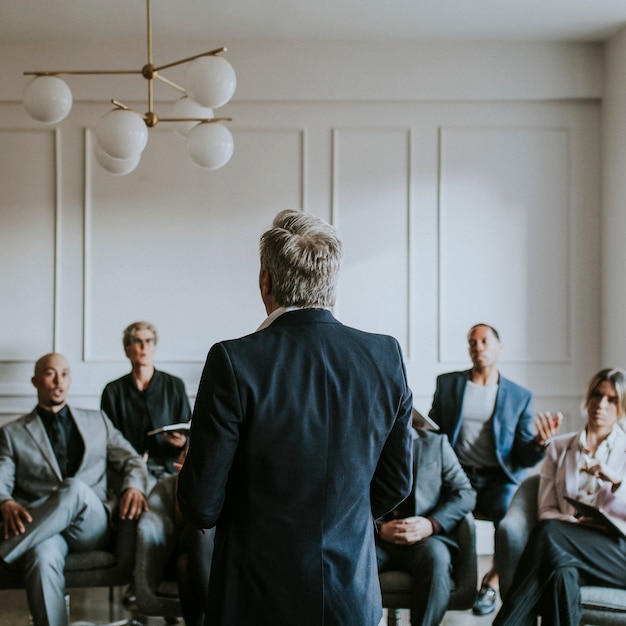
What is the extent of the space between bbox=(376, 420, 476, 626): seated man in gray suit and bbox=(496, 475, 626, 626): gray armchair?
8.5 inches

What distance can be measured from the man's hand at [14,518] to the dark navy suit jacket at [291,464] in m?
2.10

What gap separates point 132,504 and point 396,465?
7.23 feet

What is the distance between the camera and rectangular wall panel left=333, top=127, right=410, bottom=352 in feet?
18.6

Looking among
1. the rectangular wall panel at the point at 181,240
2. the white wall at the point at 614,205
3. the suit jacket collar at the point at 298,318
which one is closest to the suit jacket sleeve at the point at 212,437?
the suit jacket collar at the point at 298,318

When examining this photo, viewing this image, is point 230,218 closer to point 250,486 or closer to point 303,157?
point 303,157

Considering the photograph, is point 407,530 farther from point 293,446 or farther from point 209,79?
point 209,79

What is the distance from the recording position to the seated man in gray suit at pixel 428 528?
10.8 ft

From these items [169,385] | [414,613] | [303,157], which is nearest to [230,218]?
[303,157]

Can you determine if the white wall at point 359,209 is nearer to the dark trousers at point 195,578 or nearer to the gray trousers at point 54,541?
the gray trousers at point 54,541

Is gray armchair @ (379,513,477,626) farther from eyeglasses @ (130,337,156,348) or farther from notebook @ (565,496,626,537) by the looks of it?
eyeglasses @ (130,337,156,348)

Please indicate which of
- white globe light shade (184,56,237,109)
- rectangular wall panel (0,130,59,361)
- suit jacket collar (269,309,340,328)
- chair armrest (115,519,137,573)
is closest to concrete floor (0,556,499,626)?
chair armrest (115,519,137,573)

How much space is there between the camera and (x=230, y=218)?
18.7 feet

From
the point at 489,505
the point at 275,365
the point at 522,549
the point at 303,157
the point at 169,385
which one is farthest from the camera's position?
the point at 303,157

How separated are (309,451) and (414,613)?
1.98 m
